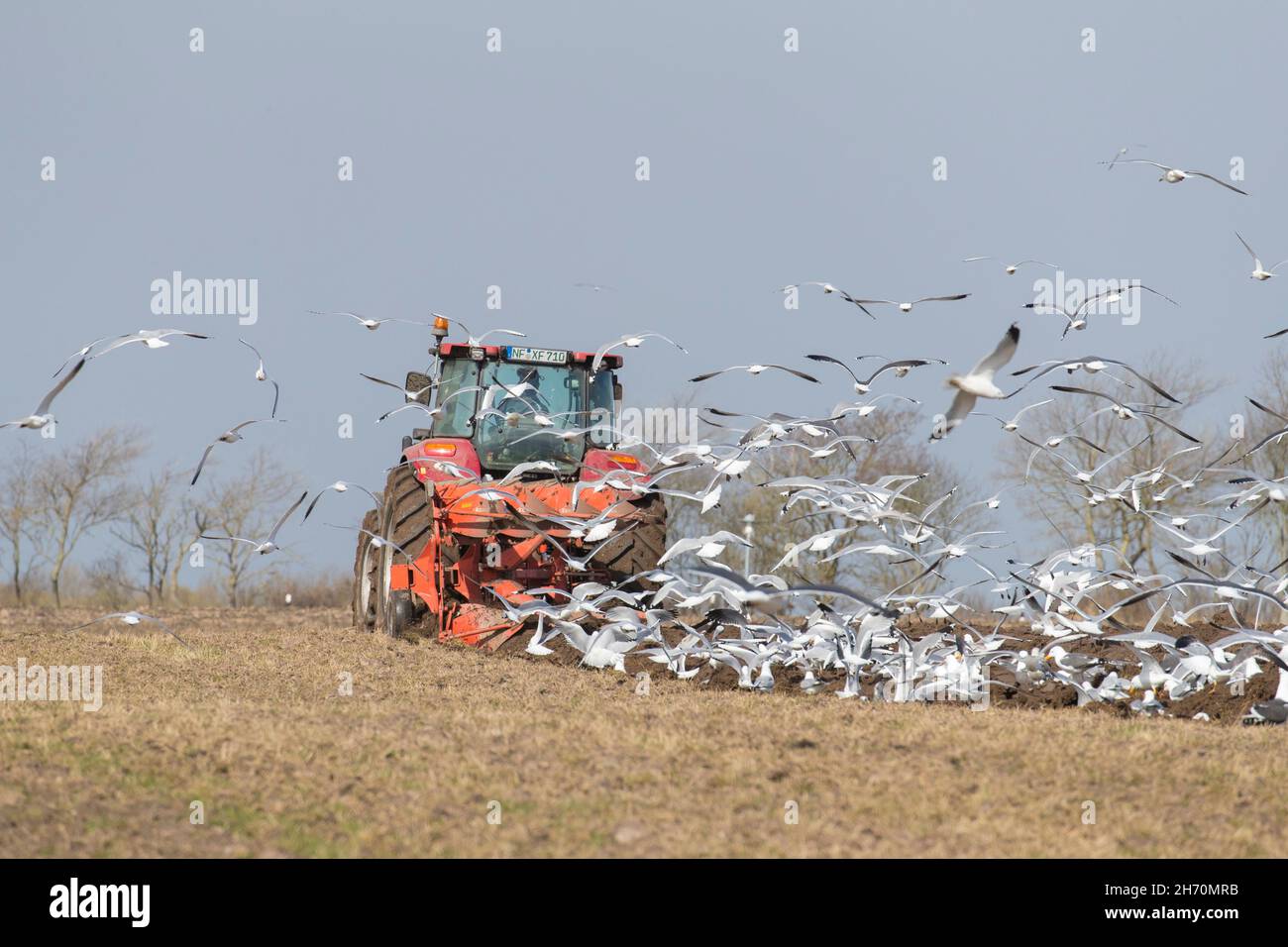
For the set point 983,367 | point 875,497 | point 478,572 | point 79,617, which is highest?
point 983,367

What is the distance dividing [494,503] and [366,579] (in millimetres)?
3381

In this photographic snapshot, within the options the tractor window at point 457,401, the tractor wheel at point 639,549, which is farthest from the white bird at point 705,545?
the tractor window at point 457,401

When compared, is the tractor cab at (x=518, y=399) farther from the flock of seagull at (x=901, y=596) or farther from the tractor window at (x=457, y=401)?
the flock of seagull at (x=901, y=596)

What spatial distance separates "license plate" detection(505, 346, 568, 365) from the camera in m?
13.6

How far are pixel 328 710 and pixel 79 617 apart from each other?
12.5 metres

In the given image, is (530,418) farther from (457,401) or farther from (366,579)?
(366,579)

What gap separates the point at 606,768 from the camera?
6.15 metres

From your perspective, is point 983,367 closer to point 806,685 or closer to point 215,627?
point 806,685

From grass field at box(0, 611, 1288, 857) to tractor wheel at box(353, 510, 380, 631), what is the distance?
5665 millimetres

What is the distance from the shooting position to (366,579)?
1501 centimetres

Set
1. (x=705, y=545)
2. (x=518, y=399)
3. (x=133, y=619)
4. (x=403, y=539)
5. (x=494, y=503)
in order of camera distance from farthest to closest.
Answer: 1. (x=518, y=399)
2. (x=403, y=539)
3. (x=494, y=503)
4. (x=133, y=619)
5. (x=705, y=545)

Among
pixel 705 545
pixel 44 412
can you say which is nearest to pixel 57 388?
pixel 44 412

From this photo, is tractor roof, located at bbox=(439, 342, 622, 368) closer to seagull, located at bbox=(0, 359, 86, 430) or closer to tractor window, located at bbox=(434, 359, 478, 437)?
tractor window, located at bbox=(434, 359, 478, 437)
